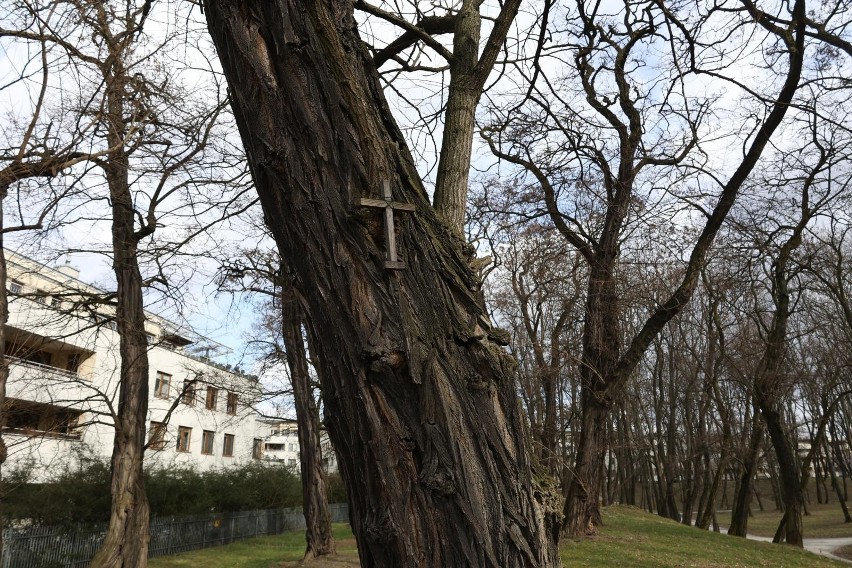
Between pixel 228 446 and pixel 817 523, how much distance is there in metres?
30.0

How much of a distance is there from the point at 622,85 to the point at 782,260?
726 centimetres

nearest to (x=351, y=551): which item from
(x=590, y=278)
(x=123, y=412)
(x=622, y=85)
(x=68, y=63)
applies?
(x=123, y=412)

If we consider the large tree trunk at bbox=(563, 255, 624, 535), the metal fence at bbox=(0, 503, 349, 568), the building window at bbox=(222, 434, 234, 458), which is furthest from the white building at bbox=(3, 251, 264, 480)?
the large tree trunk at bbox=(563, 255, 624, 535)

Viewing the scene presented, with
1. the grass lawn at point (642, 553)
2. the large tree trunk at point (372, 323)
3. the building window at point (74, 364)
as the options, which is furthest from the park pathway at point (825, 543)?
the large tree trunk at point (372, 323)

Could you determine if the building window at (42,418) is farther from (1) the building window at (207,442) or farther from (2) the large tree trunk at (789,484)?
(1) the building window at (207,442)

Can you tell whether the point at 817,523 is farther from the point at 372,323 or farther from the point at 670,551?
the point at 372,323

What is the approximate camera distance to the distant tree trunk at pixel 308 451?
12977 mm

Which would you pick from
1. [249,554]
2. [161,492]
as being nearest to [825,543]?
[249,554]

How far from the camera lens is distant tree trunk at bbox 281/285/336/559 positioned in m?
13.0

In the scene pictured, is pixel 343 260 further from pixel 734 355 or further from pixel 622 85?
pixel 734 355

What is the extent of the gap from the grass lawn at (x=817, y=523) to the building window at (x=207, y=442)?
87.9 ft

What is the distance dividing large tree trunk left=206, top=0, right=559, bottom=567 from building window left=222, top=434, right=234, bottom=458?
35.4 metres

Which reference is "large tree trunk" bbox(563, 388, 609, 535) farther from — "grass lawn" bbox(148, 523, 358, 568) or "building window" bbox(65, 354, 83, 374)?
"building window" bbox(65, 354, 83, 374)

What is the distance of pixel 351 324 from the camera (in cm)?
179
